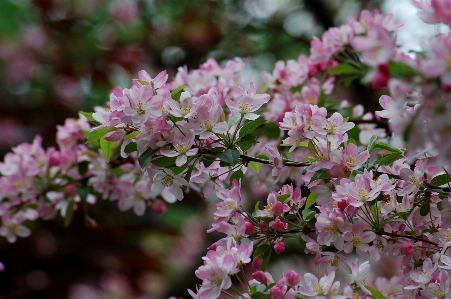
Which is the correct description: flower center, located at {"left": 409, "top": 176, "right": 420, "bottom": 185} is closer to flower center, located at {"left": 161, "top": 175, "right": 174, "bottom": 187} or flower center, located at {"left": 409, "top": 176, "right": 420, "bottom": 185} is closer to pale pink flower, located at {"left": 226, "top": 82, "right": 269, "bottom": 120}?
pale pink flower, located at {"left": 226, "top": 82, "right": 269, "bottom": 120}

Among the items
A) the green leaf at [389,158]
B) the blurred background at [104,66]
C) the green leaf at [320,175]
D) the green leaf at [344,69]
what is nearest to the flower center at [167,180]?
the green leaf at [320,175]

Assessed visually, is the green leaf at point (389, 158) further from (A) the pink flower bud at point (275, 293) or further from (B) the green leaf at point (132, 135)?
(B) the green leaf at point (132, 135)

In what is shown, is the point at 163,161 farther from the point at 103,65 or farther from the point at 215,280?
the point at 103,65

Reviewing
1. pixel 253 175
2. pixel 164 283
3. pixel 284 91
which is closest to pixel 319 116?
pixel 253 175

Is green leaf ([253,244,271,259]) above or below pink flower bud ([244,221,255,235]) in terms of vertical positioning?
below

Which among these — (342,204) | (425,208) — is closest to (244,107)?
(342,204)

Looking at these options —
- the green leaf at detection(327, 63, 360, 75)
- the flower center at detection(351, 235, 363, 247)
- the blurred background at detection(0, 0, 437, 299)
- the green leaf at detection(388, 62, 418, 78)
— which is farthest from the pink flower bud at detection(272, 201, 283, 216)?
the blurred background at detection(0, 0, 437, 299)
